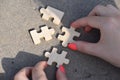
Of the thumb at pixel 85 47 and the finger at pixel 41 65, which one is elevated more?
the thumb at pixel 85 47

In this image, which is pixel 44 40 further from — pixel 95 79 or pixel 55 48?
pixel 95 79

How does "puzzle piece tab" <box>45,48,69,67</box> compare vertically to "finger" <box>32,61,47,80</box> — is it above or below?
above

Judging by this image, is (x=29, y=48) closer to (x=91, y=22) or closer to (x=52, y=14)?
(x=52, y=14)

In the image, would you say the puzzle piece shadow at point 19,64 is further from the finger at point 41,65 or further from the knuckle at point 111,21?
the knuckle at point 111,21

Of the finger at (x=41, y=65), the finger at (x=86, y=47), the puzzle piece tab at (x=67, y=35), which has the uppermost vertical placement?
the puzzle piece tab at (x=67, y=35)

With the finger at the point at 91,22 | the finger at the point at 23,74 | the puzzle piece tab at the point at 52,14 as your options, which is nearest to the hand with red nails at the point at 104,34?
the finger at the point at 91,22

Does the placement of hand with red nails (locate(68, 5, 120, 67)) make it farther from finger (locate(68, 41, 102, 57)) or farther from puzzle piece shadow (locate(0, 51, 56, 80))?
puzzle piece shadow (locate(0, 51, 56, 80))

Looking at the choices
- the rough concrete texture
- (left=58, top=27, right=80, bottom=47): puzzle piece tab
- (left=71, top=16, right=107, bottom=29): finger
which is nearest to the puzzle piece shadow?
the rough concrete texture
